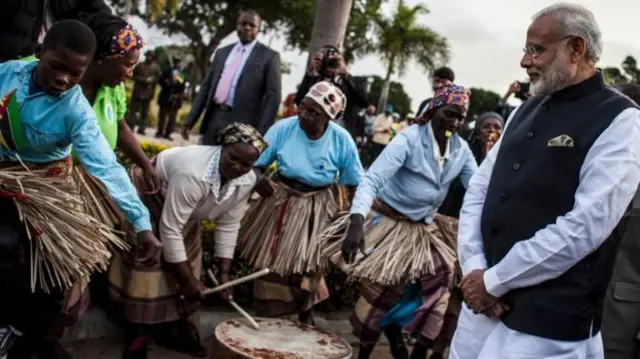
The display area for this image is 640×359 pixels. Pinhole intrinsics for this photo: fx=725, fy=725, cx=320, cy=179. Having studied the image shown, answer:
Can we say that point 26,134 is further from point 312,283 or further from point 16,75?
point 312,283

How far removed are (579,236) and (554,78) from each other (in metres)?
0.55

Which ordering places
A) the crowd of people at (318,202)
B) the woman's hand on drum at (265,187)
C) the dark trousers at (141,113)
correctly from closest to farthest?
the crowd of people at (318,202), the woman's hand on drum at (265,187), the dark trousers at (141,113)

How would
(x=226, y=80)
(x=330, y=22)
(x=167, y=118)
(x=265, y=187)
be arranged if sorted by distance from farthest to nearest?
(x=167, y=118) → (x=330, y=22) → (x=226, y=80) → (x=265, y=187)

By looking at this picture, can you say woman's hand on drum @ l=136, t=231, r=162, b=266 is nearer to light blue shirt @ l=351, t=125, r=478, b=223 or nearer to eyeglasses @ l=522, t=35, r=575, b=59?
light blue shirt @ l=351, t=125, r=478, b=223

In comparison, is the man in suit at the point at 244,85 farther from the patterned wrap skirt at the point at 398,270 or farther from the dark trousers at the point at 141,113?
the dark trousers at the point at 141,113

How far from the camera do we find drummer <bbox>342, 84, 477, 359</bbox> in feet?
14.1

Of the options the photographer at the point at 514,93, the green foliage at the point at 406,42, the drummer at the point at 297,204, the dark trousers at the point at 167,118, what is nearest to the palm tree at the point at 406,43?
the green foliage at the point at 406,42

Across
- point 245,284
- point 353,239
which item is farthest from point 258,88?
point 353,239

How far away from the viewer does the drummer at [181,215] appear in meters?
3.99

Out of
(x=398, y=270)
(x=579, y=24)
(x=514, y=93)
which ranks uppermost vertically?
(x=579, y=24)

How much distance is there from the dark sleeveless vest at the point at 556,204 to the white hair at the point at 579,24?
0.11m

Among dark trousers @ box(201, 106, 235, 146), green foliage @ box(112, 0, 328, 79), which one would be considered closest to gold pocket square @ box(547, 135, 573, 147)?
dark trousers @ box(201, 106, 235, 146)

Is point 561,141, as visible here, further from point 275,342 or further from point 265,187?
point 265,187

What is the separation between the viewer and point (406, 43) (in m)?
32.5
